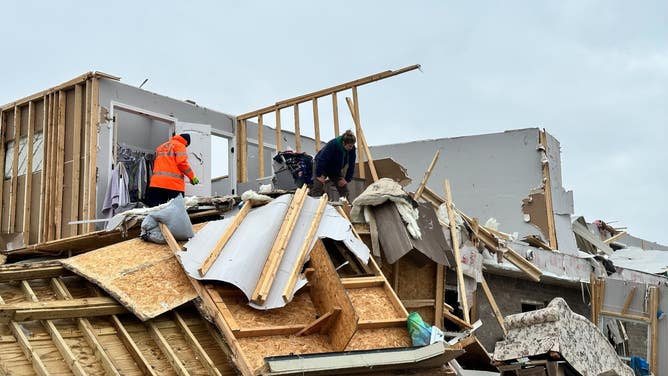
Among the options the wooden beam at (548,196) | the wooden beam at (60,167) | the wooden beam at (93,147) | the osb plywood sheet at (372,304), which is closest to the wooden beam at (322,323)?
the osb plywood sheet at (372,304)

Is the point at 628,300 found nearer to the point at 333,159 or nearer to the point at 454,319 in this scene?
the point at 454,319

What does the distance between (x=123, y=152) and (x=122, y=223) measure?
16.2ft

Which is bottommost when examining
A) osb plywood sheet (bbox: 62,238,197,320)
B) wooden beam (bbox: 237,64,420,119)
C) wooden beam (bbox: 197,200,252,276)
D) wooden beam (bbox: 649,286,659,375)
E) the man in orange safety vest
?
wooden beam (bbox: 649,286,659,375)

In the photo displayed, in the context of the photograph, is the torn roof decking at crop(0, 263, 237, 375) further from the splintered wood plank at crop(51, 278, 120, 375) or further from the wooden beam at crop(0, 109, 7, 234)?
the wooden beam at crop(0, 109, 7, 234)

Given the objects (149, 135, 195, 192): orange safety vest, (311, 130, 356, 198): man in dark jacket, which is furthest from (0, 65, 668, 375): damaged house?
(149, 135, 195, 192): orange safety vest

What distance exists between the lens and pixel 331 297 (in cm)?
834

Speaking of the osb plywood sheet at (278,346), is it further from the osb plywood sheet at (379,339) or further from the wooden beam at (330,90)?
the wooden beam at (330,90)

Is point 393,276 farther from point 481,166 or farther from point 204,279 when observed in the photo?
point 481,166

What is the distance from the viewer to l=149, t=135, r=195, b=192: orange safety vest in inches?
504

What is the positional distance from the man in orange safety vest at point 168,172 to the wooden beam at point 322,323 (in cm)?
540

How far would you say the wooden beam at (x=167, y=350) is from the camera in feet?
23.7

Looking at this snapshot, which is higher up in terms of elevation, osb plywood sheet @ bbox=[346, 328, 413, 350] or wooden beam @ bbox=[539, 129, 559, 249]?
wooden beam @ bbox=[539, 129, 559, 249]

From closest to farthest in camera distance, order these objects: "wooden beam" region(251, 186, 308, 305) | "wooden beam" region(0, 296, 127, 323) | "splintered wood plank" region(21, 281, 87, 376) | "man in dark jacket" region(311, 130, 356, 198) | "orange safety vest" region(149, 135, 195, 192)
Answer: "splintered wood plank" region(21, 281, 87, 376) < "wooden beam" region(0, 296, 127, 323) < "wooden beam" region(251, 186, 308, 305) < "man in dark jacket" region(311, 130, 356, 198) < "orange safety vest" region(149, 135, 195, 192)

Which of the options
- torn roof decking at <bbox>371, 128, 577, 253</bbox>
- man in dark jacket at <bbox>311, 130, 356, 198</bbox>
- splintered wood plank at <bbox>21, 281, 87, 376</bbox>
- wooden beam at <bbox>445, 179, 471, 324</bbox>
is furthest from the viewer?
torn roof decking at <bbox>371, 128, 577, 253</bbox>
